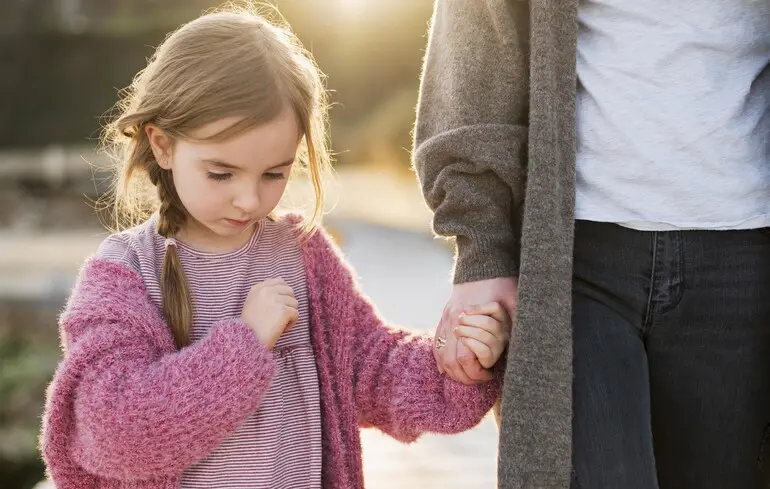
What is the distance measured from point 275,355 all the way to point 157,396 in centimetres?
33

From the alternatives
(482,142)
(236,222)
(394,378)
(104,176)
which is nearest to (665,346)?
(482,142)

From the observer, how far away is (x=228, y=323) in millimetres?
1996

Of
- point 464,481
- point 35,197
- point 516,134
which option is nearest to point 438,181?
point 516,134

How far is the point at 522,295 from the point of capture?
1.88 metres

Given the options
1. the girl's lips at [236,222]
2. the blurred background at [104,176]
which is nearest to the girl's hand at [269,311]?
the girl's lips at [236,222]

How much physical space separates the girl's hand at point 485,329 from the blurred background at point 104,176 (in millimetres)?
1034

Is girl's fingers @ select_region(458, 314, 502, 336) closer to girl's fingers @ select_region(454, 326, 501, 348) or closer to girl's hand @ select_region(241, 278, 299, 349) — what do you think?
girl's fingers @ select_region(454, 326, 501, 348)

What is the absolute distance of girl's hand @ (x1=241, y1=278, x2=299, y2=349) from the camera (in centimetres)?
202

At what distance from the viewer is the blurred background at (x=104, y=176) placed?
5.15 metres

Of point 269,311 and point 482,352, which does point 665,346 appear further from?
point 269,311

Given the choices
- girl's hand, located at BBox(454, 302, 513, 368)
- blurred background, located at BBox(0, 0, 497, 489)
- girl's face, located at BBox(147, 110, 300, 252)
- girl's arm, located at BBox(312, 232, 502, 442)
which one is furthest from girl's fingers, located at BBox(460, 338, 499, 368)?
blurred background, located at BBox(0, 0, 497, 489)

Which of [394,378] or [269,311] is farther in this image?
[394,378]

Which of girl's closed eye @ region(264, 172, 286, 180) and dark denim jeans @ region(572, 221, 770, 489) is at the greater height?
girl's closed eye @ region(264, 172, 286, 180)

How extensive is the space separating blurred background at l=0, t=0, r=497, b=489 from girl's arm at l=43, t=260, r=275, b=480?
102cm
